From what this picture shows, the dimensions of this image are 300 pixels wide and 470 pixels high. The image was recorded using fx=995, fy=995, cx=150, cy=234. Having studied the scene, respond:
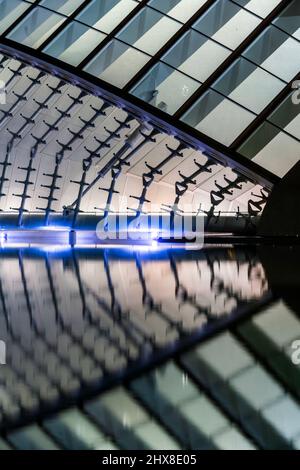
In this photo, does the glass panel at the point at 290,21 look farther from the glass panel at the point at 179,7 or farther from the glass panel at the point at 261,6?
the glass panel at the point at 179,7

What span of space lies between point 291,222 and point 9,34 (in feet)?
25.6

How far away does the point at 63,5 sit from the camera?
22.9 metres

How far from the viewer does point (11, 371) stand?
442cm

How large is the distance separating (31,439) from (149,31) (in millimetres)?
19199

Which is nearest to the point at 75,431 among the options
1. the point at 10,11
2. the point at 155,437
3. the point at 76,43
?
the point at 155,437

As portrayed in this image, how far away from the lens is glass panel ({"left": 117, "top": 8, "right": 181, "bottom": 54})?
2150 centimetres

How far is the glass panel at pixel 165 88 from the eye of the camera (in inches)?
823

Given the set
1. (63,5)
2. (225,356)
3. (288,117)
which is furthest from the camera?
(63,5)

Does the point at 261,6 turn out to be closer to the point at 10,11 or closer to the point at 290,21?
the point at 290,21

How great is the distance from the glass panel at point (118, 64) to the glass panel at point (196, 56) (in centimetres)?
66

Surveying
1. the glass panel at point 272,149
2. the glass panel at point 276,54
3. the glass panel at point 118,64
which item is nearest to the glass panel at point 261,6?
the glass panel at point 276,54

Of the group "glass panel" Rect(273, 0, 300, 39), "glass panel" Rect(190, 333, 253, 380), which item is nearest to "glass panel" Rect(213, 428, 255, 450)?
"glass panel" Rect(190, 333, 253, 380)

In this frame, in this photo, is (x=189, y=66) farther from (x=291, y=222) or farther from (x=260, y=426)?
(x=260, y=426)

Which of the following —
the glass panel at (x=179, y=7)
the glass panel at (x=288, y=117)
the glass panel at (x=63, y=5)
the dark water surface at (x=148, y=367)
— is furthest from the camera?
the glass panel at (x=63, y=5)
